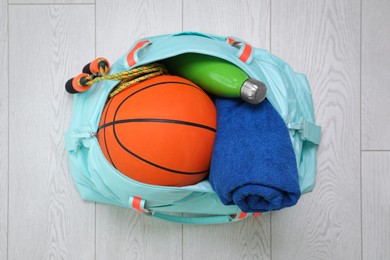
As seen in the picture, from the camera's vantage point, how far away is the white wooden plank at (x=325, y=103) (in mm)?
945

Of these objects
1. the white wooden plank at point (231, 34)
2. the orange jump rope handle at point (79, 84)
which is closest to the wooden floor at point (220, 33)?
the white wooden plank at point (231, 34)

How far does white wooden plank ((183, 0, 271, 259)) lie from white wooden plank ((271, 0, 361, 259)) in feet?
0.10

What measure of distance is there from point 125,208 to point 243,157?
44 cm

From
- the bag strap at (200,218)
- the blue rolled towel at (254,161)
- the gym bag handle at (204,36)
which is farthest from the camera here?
the bag strap at (200,218)

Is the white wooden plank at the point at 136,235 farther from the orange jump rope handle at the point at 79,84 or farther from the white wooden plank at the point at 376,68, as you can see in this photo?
the white wooden plank at the point at 376,68

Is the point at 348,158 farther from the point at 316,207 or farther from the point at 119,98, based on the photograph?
the point at 119,98

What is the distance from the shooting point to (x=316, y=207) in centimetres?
95

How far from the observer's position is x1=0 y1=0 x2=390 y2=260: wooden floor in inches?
Answer: 37.1

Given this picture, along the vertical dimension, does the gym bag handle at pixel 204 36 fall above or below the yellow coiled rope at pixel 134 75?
above

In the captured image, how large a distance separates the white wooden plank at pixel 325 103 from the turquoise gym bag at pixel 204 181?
0.24ft

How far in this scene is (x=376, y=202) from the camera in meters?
0.95

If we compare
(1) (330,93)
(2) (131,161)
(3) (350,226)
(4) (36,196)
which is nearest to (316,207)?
(3) (350,226)

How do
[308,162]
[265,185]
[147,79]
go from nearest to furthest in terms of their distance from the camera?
[265,185] < [147,79] < [308,162]

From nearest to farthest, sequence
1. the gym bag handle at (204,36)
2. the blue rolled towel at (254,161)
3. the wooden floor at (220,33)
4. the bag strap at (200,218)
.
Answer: the blue rolled towel at (254,161), the gym bag handle at (204,36), the bag strap at (200,218), the wooden floor at (220,33)
